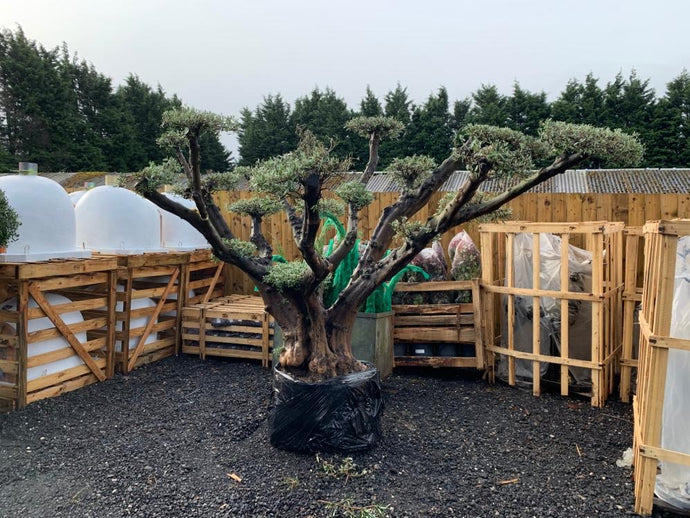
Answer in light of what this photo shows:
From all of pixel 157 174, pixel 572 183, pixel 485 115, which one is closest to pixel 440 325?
pixel 157 174

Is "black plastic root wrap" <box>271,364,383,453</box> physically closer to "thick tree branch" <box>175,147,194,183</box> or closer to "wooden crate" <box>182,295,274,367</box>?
"thick tree branch" <box>175,147,194,183</box>

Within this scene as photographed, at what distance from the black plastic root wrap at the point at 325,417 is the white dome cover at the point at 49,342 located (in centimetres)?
231

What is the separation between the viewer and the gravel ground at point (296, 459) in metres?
2.59

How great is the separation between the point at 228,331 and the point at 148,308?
2.89 feet

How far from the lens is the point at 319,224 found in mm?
2885

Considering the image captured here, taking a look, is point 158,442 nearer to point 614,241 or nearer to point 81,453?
point 81,453

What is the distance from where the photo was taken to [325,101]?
3575 cm

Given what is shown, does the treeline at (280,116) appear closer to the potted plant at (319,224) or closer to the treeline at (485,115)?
the treeline at (485,115)

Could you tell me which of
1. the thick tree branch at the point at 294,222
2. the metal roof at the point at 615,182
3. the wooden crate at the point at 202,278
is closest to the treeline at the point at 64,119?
the metal roof at the point at 615,182

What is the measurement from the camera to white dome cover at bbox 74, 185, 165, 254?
17.3 ft

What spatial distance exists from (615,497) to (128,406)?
3.55m

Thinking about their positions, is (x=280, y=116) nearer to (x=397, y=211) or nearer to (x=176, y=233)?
(x=176, y=233)

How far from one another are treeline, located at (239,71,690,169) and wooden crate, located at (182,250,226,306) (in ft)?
74.0

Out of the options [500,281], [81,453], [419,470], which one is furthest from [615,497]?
[81,453]
